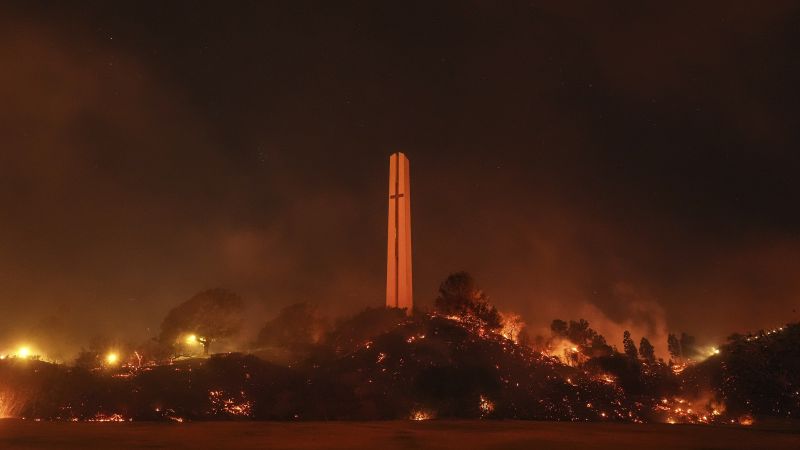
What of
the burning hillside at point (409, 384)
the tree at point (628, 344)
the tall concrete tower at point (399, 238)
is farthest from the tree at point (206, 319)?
the tree at point (628, 344)

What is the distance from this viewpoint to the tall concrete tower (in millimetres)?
46094

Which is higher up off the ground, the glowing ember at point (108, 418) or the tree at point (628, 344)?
the tree at point (628, 344)

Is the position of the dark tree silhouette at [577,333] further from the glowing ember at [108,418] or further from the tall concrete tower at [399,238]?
the glowing ember at [108,418]

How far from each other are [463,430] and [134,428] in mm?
11462

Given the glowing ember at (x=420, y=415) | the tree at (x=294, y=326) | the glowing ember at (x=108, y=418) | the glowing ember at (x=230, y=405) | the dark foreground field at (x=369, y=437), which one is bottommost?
the dark foreground field at (x=369, y=437)

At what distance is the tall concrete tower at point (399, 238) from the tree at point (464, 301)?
27.5 feet

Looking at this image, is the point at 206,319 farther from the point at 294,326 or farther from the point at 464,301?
the point at 464,301

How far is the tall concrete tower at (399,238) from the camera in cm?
4609

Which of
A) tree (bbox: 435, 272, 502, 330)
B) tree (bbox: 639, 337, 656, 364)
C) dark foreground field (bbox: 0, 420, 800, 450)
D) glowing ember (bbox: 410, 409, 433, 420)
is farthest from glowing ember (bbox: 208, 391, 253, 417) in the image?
tree (bbox: 639, 337, 656, 364)

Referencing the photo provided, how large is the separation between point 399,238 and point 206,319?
2600 cm

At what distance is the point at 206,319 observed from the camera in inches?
2301

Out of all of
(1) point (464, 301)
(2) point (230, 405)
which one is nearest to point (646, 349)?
(1) point (464, 301)

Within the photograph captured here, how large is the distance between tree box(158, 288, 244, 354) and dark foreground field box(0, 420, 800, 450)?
39.1 m

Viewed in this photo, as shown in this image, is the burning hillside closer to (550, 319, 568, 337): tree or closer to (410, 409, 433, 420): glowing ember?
(410, 409, 433, 420): glowing ember
